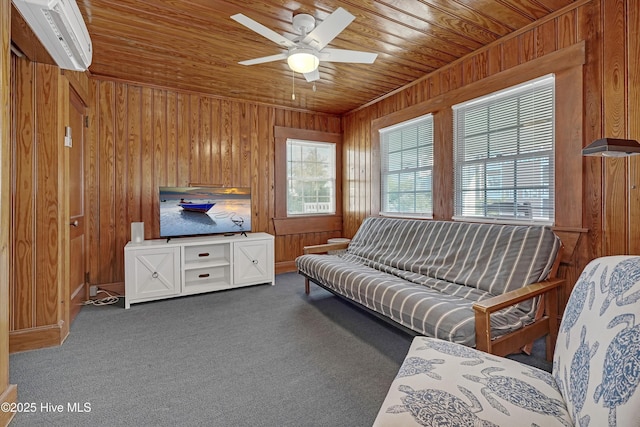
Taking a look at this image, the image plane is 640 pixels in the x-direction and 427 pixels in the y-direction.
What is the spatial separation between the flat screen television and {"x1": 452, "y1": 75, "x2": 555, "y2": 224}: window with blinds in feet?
8.70

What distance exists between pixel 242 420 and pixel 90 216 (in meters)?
3.13

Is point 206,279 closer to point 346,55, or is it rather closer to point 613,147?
point 346,55

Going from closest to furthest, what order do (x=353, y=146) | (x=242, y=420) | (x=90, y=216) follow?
(x=242, y=420), (x=90, y=216), (x=353, y=146)

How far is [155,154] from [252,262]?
5.95 feet

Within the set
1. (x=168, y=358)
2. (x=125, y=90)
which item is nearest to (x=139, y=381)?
(x=168, y=358)

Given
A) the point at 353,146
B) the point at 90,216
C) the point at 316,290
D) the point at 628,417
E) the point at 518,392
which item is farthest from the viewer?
the point at 353,146

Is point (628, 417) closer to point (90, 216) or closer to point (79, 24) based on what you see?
point (79, 24)

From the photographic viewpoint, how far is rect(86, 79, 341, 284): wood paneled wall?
3.58 m

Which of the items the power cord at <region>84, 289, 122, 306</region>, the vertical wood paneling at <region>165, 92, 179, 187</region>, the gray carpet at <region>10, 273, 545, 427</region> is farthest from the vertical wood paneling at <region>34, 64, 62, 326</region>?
the vertical wood paneling at <region>165, 92, 179, 187</region>

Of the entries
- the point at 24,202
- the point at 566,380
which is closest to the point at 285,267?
the point at 24,202

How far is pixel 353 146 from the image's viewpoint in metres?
4.89

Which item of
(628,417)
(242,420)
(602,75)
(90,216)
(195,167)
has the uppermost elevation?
(602,75)

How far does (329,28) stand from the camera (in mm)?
2064

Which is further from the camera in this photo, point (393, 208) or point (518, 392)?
point (393, 208)
